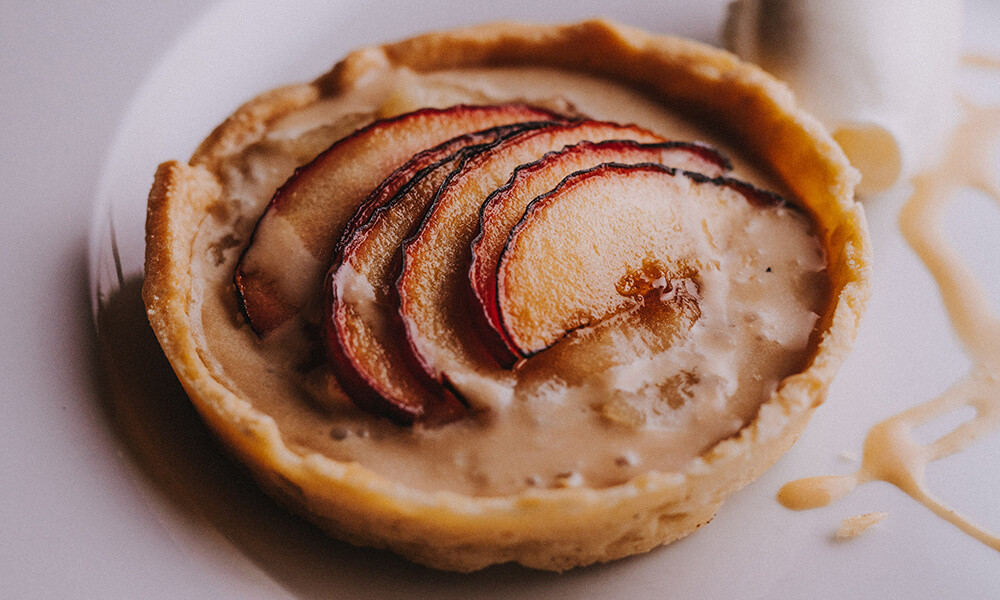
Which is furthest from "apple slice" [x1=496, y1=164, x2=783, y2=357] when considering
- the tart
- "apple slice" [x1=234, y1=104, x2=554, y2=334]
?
"apple slice" [x1=234, y1=104, x2=554, y2=334]

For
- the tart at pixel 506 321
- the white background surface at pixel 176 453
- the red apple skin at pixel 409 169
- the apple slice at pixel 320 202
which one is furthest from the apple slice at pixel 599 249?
the white background surface at pixel 176 453

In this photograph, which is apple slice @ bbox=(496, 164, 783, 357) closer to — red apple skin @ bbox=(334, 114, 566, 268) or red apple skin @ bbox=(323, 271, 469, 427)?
red apple skin @ bbox=(323, 271, 469, 427)

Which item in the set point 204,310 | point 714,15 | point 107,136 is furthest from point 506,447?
point 714,15

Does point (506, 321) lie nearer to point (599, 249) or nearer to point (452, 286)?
point (452, 286)

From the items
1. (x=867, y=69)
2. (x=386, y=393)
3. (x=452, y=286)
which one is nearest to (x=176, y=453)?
(x=386, y=393)

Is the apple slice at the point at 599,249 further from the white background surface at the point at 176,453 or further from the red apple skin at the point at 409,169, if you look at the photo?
the white background surface at the point at 176,453

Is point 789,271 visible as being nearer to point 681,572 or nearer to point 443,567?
point 681,572
